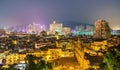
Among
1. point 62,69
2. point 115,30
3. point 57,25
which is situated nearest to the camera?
point 62,69

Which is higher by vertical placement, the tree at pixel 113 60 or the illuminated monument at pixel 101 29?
the illuminated monument at pixel 101 29

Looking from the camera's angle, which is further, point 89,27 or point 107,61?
point 89,27

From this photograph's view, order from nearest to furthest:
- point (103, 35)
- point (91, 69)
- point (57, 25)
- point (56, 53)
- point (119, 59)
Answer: point (119, 59) < point (91, 69) < point (56, 53) < point (103, 35) < point (57, 25)

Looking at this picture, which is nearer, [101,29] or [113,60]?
[113,60]

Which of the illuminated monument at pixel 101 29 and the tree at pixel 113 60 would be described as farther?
the illuminated monument at pixel 101 29

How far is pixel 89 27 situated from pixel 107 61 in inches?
2912

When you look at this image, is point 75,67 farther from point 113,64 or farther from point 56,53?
point 56,53

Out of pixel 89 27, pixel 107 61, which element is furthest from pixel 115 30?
pixel 107 61

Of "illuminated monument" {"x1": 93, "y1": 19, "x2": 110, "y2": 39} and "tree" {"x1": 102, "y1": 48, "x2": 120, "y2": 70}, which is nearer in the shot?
"tree" {"x1": 102, "y1": 48, "x2": 120, "y2": 70}

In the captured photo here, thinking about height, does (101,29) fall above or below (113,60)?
above

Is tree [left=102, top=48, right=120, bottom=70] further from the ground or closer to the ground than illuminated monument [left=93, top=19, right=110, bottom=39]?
closer to the ground

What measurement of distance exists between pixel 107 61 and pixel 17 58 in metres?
12.9

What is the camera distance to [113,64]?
12758 mm

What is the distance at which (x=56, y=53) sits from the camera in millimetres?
24297
